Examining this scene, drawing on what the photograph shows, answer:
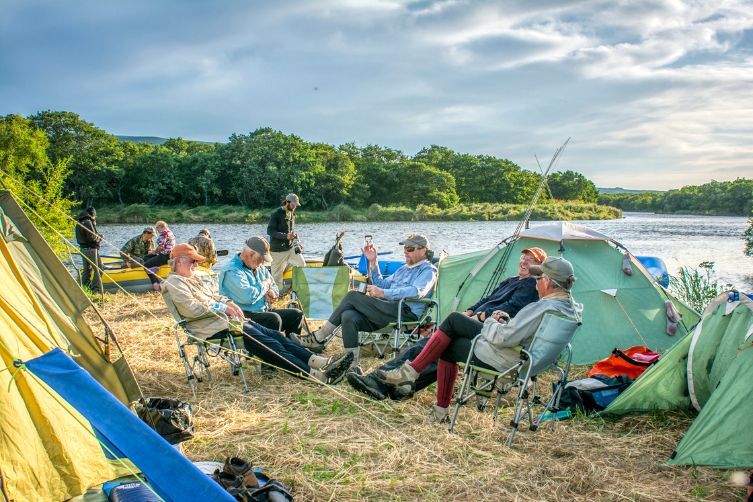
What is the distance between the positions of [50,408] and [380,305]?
2952 mm

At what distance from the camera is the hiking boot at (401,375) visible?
4156 mm

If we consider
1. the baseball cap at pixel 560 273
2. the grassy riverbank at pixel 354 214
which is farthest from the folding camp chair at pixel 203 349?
the grassy riverbank at pixel 354 214

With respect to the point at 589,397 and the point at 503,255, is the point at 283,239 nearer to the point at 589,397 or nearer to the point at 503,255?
the point at 503,255

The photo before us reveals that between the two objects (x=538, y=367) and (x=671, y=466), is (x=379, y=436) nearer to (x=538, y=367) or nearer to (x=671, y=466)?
(x=538, y=367)

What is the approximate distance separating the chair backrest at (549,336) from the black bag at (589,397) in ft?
2.05

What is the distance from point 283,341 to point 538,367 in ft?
6.78

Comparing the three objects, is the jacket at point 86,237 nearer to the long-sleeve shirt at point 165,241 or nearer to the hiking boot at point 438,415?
the long-sleeve shirt at point 165,241

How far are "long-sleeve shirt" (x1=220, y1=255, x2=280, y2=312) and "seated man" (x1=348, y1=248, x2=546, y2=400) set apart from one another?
1.32m

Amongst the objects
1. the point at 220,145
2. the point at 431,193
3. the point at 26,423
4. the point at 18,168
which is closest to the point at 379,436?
the point at 26,423

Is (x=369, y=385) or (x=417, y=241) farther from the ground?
(x=417, y=241)

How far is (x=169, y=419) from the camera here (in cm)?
310

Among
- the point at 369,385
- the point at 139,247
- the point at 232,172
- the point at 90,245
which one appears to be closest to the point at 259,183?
the point at 232,172

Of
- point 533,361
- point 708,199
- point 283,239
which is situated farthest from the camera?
point 708,199

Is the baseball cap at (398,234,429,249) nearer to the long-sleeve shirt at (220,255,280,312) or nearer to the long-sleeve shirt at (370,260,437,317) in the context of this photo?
the long-sleeve shirt at (370,260,437,317)
